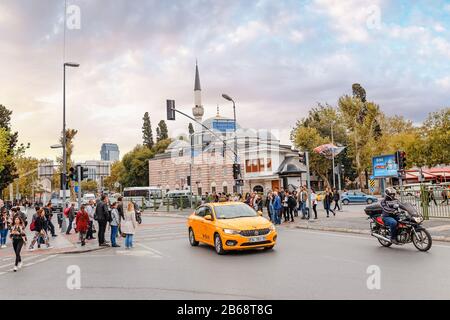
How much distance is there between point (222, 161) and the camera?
78.0 meters

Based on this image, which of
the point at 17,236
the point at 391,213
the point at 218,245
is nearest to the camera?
the point at 17,236

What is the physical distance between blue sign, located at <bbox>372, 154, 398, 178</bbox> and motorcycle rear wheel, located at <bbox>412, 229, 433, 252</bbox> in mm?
23556

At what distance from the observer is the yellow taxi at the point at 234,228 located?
1188 cm

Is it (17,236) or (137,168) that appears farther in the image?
(137,168)

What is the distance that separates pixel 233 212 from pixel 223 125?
3418 inches

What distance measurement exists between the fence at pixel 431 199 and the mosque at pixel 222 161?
27984 mm

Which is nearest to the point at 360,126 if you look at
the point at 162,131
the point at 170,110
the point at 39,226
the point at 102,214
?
the point at 170,110

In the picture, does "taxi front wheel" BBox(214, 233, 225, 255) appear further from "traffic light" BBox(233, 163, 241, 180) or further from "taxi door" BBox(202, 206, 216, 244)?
"traffic light" BBox(233, 163, 241, 180)

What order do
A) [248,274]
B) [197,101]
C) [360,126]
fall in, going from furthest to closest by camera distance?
[197,101]
[360,126]
[248,274]

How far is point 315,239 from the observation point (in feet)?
50.5

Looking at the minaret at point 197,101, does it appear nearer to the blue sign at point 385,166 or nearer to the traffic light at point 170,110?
the blue sign at point 385,166

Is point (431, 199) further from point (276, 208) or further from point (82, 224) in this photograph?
point (82, 224)
